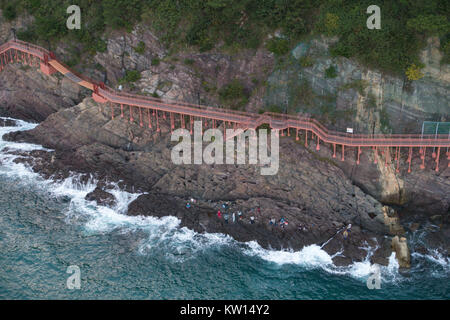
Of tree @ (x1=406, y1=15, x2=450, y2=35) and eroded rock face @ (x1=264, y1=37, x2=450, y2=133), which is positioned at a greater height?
tree @ (x1=406, y1=15, x2=450, y2=35)

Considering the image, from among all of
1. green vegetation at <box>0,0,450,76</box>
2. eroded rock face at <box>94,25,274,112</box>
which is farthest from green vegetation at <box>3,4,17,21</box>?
eroded rock face at <box>94,25,274,112</box>

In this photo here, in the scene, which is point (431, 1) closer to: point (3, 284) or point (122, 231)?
point (122, 231)

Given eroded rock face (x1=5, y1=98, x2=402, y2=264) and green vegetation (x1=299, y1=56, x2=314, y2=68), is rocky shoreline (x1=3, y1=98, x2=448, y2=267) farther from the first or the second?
green vegetation (x1=299, y1=56, x2=314, y2=68)

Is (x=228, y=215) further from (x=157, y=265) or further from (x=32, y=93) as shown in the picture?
(x=32, y=93)

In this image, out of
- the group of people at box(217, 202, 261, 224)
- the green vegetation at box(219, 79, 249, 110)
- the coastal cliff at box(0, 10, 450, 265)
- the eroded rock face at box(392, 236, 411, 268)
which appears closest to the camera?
the eroded rock face at box(392, 236, 411, 268)

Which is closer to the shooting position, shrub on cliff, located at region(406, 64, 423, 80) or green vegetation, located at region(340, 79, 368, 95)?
A: shrub on cliff, located at region(406, 64, 423, 80)

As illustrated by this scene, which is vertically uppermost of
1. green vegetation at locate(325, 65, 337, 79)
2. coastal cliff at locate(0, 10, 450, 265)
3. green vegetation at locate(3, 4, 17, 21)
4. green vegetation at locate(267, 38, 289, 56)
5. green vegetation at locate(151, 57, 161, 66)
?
green vegetation at locate(3, 4, 17, 21)

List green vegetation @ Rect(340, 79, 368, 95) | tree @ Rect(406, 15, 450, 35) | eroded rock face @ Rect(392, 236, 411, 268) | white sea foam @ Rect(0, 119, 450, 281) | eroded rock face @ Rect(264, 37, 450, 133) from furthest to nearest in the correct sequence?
green vegetation @ Rect(340, 79, 368, 95)
eroded rock face @ Rect(264, 37, 450, 133)
tree @ Rect(406, 15, 450, 35)
white sea foam @ Rect(0, 119, 450, 281)
eroded rock face @ Rect(392, 236, 411, 268)
